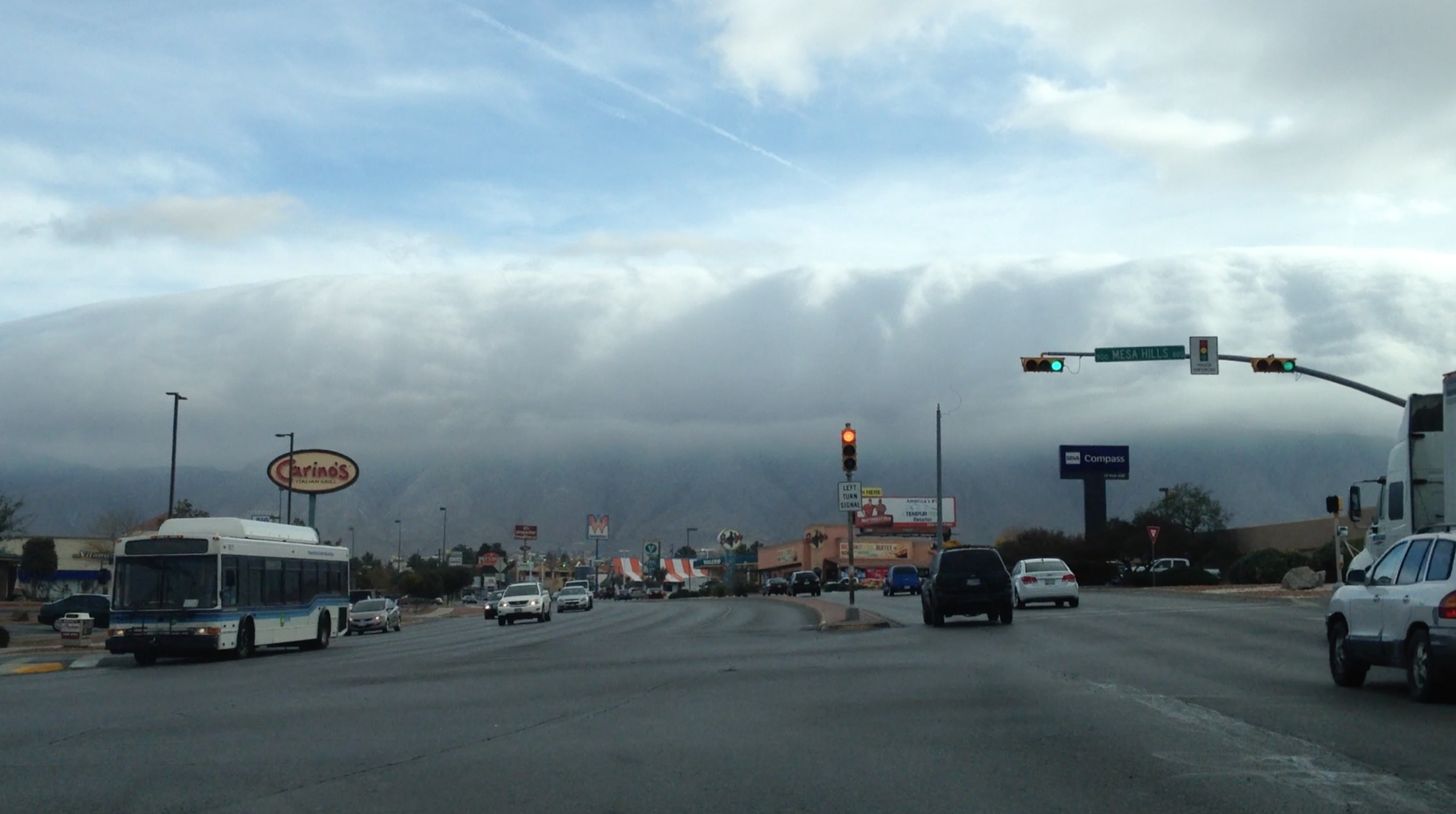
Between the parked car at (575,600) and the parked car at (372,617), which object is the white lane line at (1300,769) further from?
the parked car at (575,600)

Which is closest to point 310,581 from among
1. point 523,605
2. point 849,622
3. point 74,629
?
point 74,629

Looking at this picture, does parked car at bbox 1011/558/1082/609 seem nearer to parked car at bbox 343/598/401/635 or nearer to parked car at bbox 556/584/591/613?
parked car at bbox 343/598/401/635

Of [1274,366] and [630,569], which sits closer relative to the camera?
[1274,366]

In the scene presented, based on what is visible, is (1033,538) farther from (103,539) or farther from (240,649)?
(240,649)

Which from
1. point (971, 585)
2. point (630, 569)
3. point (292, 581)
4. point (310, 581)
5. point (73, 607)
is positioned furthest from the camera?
point (630, 569)

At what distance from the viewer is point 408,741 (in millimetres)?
13219

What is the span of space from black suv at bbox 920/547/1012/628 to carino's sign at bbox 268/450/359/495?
3752 cm

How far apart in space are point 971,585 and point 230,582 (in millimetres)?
17295

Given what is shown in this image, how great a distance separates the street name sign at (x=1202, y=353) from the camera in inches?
1476

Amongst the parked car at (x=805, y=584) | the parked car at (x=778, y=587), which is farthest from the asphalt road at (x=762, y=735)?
the parked car at (x=778, y=587)

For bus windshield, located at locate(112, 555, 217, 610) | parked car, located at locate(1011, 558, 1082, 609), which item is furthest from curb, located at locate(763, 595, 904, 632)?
bus windshield, located at locate(112, 555, 217, 610)

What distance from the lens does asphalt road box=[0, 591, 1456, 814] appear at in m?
9.72

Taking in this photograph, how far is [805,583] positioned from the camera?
82625 mm

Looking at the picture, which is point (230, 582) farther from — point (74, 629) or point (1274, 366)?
point (1274, 366)
